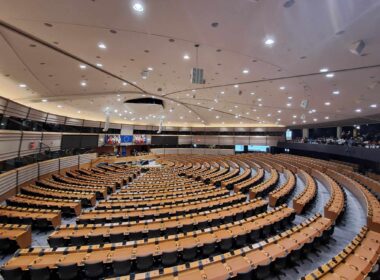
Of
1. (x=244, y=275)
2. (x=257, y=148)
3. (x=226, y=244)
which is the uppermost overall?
(x=257, y=148)

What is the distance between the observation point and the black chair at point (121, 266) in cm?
509

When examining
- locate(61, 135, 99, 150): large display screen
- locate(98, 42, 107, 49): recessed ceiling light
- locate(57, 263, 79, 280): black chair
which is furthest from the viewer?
locate(61, 135, 99, 150): large display screen

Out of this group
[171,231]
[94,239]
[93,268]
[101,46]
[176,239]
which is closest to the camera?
[93,268]

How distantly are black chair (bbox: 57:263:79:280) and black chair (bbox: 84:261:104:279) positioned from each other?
0.24 m

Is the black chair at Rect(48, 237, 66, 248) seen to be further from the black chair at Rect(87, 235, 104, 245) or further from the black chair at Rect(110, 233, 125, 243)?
the black chair at Rect(110, 233, 125, 243)

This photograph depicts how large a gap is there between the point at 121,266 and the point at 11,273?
249 cm

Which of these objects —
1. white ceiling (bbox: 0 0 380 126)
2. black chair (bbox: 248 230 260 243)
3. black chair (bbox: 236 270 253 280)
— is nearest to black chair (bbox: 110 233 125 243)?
black chair (bbox: 236 270 253 280)

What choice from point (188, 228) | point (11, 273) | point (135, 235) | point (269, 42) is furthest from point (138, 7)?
point (188, 228)

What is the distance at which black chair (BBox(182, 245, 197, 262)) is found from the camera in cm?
577

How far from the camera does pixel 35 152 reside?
53.8 ft

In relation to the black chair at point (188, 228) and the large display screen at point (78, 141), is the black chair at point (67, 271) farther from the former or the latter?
the large display screen at point (78, 141)

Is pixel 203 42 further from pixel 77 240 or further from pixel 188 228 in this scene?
pixel 77 240

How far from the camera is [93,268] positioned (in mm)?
4992

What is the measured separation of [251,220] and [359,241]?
3.31 metres
